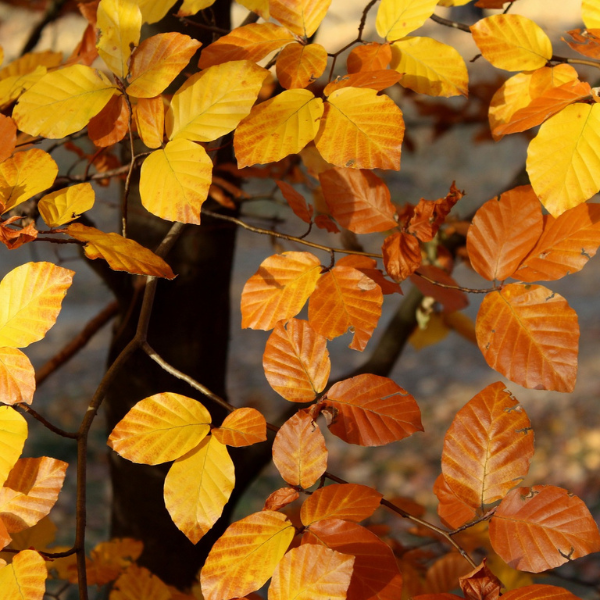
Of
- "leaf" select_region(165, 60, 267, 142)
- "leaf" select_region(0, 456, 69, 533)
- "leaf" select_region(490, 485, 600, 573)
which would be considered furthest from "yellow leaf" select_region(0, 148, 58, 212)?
"leaf" select_region(490, 485, 600, 573)

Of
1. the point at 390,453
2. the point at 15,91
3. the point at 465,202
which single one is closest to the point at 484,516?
the point at 15,91

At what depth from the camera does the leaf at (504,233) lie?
473 millimetres

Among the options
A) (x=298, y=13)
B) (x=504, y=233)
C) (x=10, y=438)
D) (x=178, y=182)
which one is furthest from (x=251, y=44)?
(x=10, y=438)

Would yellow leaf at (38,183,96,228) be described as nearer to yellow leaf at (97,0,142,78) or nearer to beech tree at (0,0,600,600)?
beech tree at (0,0,600,600)

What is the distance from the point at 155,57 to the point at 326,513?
39cm

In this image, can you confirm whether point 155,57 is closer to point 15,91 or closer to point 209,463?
point 15,91

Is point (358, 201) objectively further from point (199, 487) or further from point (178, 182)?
point (199, 487)

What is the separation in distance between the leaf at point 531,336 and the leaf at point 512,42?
0.20m

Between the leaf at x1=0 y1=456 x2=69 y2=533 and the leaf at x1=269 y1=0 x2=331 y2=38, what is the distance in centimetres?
41

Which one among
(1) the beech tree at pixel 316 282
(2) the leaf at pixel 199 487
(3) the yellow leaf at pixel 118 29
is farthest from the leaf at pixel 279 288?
(3) the yellow leaf at pixel 118 29

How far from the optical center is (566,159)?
0.43 metres

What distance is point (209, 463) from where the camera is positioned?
0.44 metres

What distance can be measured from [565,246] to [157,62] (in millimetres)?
370

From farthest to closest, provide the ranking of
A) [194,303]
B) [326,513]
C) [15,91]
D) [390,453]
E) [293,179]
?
[390,453] < [293,179] < [194,303] < [15,91] < [326,513]
